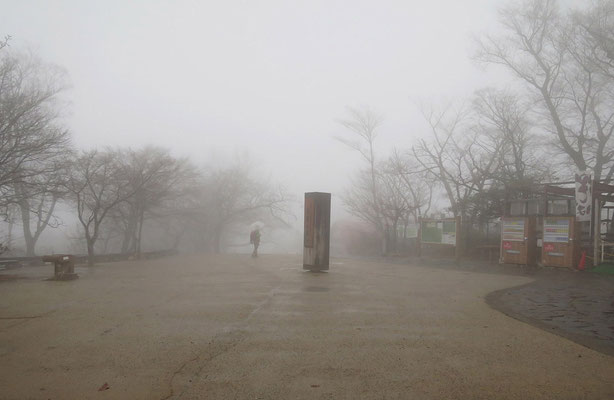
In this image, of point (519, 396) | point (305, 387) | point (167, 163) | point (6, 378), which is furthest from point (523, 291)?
point (167, 163)

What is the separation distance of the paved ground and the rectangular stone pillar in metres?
4.63

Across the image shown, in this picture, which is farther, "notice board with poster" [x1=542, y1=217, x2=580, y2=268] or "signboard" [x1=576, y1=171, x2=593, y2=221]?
"notice board with poster" [x1=542, y1=217, x2=580, y2=268]

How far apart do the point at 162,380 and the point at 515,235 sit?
56.4ft

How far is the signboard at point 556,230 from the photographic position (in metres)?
16.0

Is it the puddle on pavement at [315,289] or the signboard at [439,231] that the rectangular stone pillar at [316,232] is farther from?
the signboard at [439,231]

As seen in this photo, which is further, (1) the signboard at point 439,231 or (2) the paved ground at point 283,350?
(1) the signboard at point 439,231

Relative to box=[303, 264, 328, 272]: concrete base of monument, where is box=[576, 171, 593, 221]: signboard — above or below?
above

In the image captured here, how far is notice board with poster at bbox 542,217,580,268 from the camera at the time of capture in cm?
1575

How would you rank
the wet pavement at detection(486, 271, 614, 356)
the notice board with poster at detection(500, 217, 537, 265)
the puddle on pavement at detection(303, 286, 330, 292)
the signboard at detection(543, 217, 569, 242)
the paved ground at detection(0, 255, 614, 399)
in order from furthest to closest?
the notice board with poster at detection(500, 217, 537, 265) < the signboard at detection(543, 217, 569, 242) < the puddle on pavement at detection(303, 286, 330, 292) < the wet pavement at detection(486, 271, 614, 356) < the paved ground at detection(0, 255, 614, 399)

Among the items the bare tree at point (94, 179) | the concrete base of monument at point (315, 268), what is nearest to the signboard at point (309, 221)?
the concrete base of monument at point (315, 268)

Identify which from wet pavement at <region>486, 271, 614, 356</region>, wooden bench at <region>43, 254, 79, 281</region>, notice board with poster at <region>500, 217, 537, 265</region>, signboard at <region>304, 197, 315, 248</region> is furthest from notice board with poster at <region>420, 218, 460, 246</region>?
wooden bench at <region>43, 254, 79, 281</region>

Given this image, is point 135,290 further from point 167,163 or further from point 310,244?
point 167,163

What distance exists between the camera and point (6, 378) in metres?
4.56

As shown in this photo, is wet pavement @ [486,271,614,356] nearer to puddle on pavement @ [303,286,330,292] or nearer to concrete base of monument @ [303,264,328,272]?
puddle on pavement @ [303,286,330,292]
